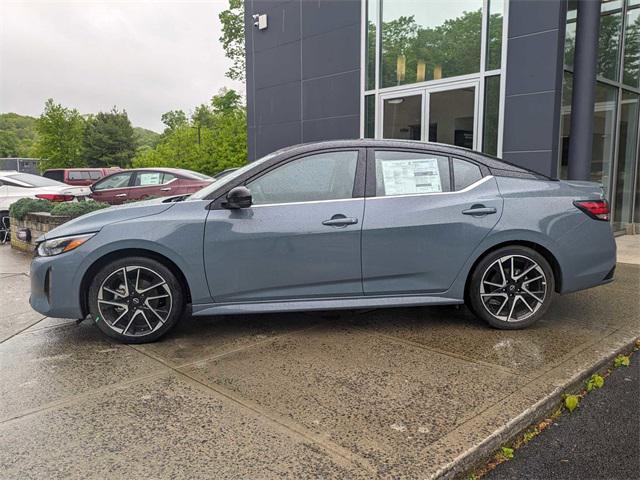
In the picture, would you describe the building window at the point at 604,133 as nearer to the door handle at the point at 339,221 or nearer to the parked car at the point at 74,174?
the door handle at the point at 339,221

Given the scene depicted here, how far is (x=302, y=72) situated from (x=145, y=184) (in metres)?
4.21

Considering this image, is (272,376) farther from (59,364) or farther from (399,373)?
(59,364)

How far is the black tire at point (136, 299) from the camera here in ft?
12.5

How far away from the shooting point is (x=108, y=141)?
6172cm

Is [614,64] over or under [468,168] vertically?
over

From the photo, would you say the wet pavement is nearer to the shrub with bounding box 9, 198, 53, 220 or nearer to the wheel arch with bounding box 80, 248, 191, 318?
the wheel arch with bounding box 80, 248, 191, 318

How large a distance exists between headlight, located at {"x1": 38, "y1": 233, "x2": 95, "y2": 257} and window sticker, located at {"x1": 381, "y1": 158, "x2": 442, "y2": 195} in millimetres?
2313

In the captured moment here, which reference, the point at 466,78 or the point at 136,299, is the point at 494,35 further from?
the point at 136,299

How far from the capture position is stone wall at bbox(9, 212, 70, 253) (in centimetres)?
798

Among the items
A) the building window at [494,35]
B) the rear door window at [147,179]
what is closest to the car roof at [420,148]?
the building window at [494,35]

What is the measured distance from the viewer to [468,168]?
4199 mm

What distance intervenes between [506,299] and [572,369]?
2.92 feet

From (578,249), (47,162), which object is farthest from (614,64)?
(47,162)

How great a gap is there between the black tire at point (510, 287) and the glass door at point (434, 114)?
14.8ft
